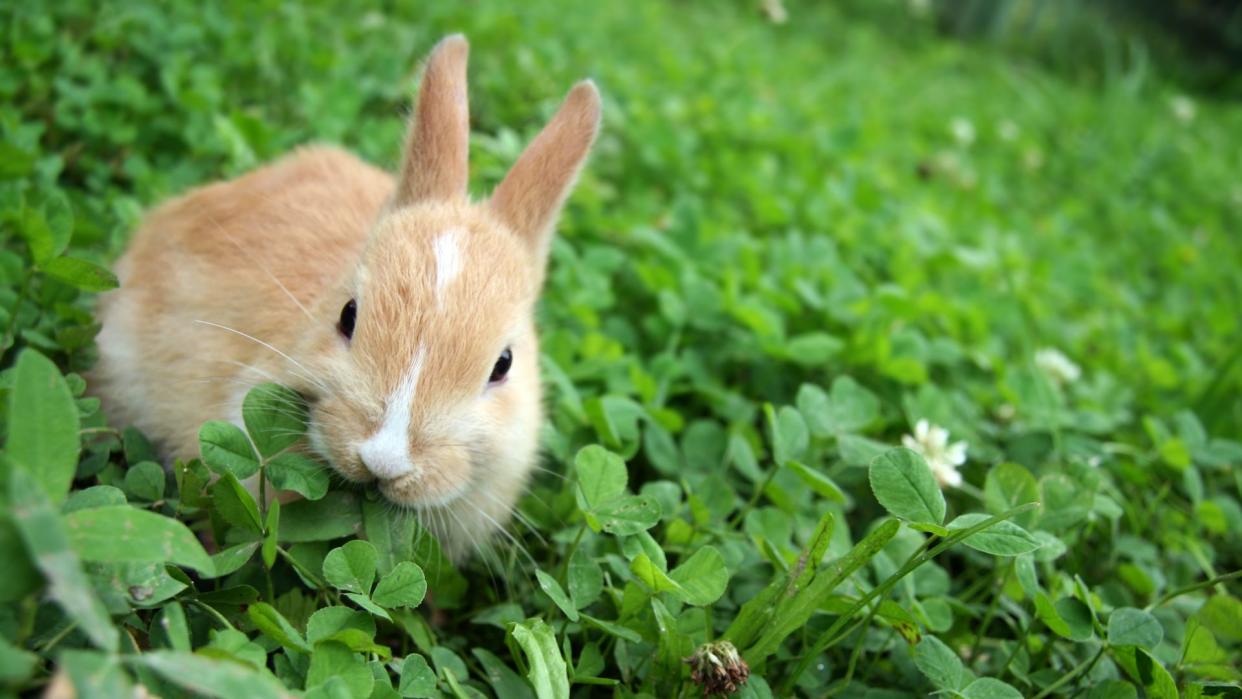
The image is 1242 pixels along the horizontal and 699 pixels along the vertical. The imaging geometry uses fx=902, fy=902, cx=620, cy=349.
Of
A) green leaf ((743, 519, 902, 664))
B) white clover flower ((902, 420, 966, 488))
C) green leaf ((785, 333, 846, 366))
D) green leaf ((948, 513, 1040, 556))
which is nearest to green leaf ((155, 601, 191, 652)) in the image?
green leaf ((743, 519, 902, 664))

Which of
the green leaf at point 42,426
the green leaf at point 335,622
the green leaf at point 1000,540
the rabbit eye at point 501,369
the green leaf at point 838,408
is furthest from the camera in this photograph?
the green leaf at point 838,408

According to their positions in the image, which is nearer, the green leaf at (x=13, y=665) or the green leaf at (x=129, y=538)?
the green leaf at (x=13, y=665)

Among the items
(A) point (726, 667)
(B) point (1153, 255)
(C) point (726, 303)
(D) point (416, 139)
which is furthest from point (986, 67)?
(A) point (726, 667)

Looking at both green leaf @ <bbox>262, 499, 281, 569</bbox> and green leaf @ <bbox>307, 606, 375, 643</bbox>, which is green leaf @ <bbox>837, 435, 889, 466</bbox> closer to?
green leaf @ <bbox>307, 606, 375, 643</bbox>

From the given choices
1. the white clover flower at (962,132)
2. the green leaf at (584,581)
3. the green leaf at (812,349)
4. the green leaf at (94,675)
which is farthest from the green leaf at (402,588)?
the white clover flower at (962,132)

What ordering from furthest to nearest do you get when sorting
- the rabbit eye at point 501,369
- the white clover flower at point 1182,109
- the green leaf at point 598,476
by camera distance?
the white clover flower at point 1182,109
the rabbit eye at point 501,369
the green leaf at point 598,476

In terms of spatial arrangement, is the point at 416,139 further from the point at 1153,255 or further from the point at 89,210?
the point at 1153,255

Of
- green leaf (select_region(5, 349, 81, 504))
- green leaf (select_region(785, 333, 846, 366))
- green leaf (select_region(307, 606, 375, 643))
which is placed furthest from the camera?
green leaf (select_region(785, 333, 846, 366))

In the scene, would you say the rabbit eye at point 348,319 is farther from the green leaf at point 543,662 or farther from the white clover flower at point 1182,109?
the white clover flower at point 1182,109
